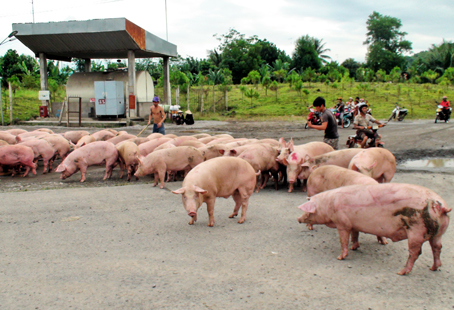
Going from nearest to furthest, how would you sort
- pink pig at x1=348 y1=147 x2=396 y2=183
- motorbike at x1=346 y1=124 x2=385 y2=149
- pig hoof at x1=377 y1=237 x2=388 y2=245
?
pig hoof at x1=377 y1=237 x2=388 y2=245 < pink pig at x1=348 y1=147 x2=396 y2=183 < motorbike at x1=346 y1=124 x2=385 y2=149

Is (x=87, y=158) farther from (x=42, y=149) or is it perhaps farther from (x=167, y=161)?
(x=167, y=161)

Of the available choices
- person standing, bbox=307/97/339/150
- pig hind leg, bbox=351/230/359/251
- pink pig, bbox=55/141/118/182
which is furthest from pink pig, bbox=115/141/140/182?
pig hind leg, bbox=351/230/359/251

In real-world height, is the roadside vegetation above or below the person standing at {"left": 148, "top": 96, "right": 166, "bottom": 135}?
above

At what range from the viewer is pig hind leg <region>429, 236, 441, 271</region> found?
3.51m

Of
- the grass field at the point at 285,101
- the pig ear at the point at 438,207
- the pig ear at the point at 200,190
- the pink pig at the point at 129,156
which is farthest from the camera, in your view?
the grass field at the point at 285,101

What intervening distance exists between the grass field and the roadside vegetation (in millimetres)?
49

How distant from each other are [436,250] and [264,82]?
28.7 meters

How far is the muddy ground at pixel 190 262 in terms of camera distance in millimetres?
3252

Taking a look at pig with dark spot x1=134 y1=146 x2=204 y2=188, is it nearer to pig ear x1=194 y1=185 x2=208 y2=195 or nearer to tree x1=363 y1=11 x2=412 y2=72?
pig ear x1=194 y1=185 x2=208 y2=195

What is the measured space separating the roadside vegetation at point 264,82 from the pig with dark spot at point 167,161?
16.7 m

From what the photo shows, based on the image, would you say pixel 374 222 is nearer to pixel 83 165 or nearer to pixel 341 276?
pixel 341 276

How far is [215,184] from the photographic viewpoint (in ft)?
16.9

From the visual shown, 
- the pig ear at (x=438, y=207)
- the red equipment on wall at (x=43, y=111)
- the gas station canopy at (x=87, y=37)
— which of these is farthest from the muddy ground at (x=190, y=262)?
the red equipment on wall at (x=43, y=111)

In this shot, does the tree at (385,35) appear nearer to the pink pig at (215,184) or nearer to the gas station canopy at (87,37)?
the gas station canopy at (87,37)
